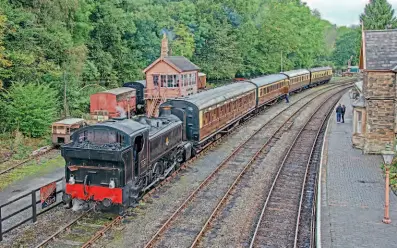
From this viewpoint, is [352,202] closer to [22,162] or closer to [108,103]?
[22,162]

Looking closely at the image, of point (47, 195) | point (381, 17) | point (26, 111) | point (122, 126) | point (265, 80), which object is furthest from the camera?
point (381, 17)

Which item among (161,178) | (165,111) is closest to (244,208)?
(161,178)

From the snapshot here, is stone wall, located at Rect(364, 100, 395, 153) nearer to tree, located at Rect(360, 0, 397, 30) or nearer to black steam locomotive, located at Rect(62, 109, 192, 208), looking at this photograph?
black steam locomotive, located at Rect(62, 109, 192, 208)

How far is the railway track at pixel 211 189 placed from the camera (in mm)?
13023

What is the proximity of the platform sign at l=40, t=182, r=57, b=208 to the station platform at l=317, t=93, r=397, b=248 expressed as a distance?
819 centimetres

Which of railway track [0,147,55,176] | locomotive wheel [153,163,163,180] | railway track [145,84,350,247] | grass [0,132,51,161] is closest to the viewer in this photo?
railway track [145,84,350,247]

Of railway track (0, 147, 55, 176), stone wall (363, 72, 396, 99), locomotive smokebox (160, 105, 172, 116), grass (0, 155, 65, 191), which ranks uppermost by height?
stone wall (363, 72, 396, 99)

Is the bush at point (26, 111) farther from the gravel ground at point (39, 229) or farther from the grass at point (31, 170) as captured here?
the gravel ground at point (39, 229)

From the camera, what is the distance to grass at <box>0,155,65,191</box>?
18641mm

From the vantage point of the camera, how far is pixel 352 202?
15.5 meters

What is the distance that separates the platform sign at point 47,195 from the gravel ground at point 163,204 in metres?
2.52

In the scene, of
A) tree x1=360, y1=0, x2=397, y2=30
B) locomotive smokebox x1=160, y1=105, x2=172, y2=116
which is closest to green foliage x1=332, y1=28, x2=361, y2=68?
tree x1=360, y1=0, x2=397, y2=30

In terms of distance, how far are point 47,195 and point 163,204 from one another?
381 cm

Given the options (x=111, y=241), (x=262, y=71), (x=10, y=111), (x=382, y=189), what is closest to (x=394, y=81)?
(x=382, y=189)
